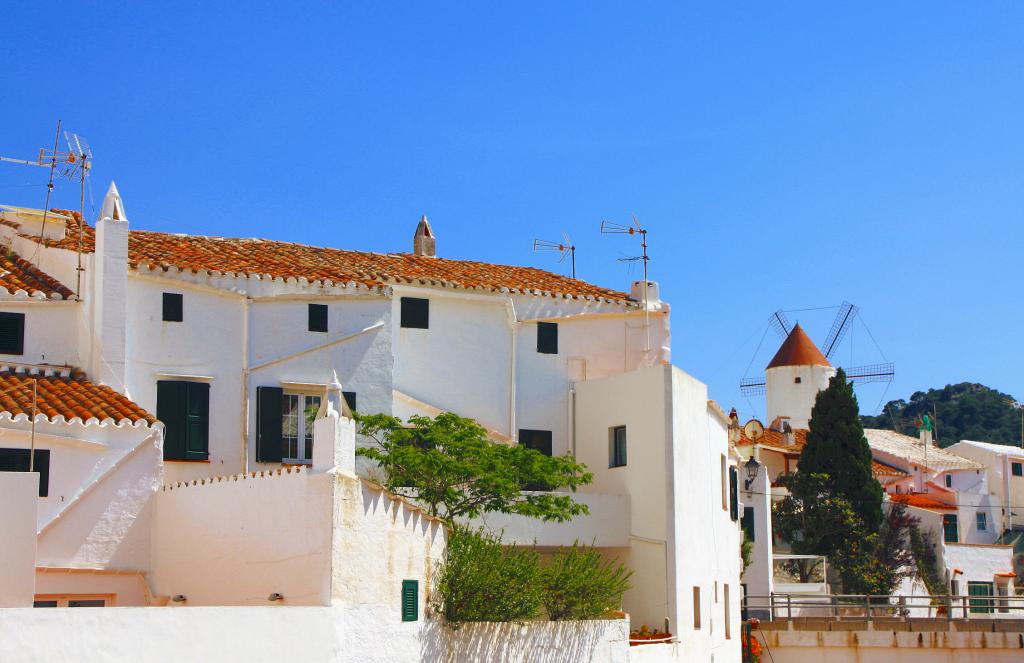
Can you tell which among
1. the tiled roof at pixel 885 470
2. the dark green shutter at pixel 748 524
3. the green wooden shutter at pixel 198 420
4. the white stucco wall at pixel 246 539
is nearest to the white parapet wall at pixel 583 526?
the green wooden shutter at pixel 198 420

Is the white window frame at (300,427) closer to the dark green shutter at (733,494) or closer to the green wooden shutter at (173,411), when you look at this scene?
the green wooden shutter at (173,411)

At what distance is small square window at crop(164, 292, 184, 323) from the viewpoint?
30.1 meters

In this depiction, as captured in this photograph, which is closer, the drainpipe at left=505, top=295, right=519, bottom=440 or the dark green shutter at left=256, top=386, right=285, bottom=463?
the dark green shutter at left=256, top=386, right=285, bottom=463

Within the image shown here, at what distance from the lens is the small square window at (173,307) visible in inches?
1186

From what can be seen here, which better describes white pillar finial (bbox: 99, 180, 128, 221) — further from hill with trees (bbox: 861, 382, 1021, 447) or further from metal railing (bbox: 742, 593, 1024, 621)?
hill with trees (bbox: 861, 382, 1021, 447)

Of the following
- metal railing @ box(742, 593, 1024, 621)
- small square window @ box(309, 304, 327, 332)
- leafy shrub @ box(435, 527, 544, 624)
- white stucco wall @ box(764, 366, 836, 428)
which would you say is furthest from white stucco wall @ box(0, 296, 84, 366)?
white stucco wall @ box(764, 366, 836, 428)

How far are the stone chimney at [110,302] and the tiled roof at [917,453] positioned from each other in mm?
49050

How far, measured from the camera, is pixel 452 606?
25.2m

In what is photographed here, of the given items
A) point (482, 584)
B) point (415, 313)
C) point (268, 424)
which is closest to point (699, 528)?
point (415, 313)

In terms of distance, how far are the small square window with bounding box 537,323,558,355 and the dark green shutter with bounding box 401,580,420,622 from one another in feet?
44.0

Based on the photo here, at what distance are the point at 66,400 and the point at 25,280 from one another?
168 inches

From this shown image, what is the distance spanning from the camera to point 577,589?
28.4m

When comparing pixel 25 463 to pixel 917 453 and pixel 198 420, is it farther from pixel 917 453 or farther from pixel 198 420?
pixel 917 453

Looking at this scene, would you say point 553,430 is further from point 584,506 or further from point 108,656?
point 108,656
